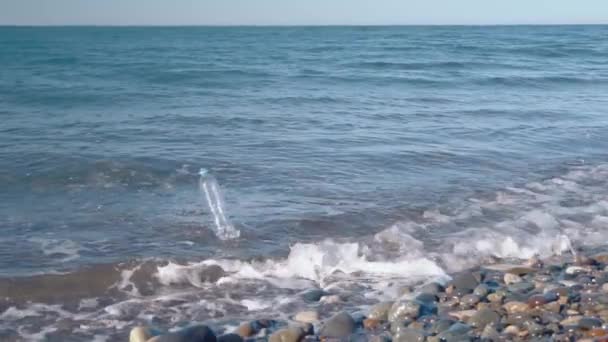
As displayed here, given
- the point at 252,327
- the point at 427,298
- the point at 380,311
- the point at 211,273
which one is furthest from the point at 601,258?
the point at 211,273

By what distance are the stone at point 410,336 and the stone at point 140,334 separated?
1.99 metres

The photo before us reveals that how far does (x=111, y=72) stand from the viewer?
28484 mm

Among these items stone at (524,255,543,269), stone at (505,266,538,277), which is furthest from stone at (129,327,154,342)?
stone at (524,255,543,269)

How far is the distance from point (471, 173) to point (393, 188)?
177cm

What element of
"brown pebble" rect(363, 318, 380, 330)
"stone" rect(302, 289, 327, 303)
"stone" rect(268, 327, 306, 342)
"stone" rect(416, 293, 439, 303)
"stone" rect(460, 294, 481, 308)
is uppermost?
"stone" rect(302, 289, 327, 303)

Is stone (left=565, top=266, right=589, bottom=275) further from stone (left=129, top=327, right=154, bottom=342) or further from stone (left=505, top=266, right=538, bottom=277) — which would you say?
stone (left=129, top=327, right=154, bottom=342)

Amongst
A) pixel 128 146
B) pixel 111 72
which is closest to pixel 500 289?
pixel 128 146

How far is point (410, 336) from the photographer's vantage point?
215 inches

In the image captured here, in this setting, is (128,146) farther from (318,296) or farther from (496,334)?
(496,334)

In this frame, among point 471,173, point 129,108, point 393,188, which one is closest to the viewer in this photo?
point 393,188

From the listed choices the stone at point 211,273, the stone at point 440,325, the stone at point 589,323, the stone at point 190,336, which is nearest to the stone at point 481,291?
the stone at point 440,325

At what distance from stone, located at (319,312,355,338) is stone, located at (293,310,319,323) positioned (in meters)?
0.20

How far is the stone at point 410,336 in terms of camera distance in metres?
5.43

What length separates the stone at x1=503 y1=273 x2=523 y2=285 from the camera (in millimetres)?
6889
